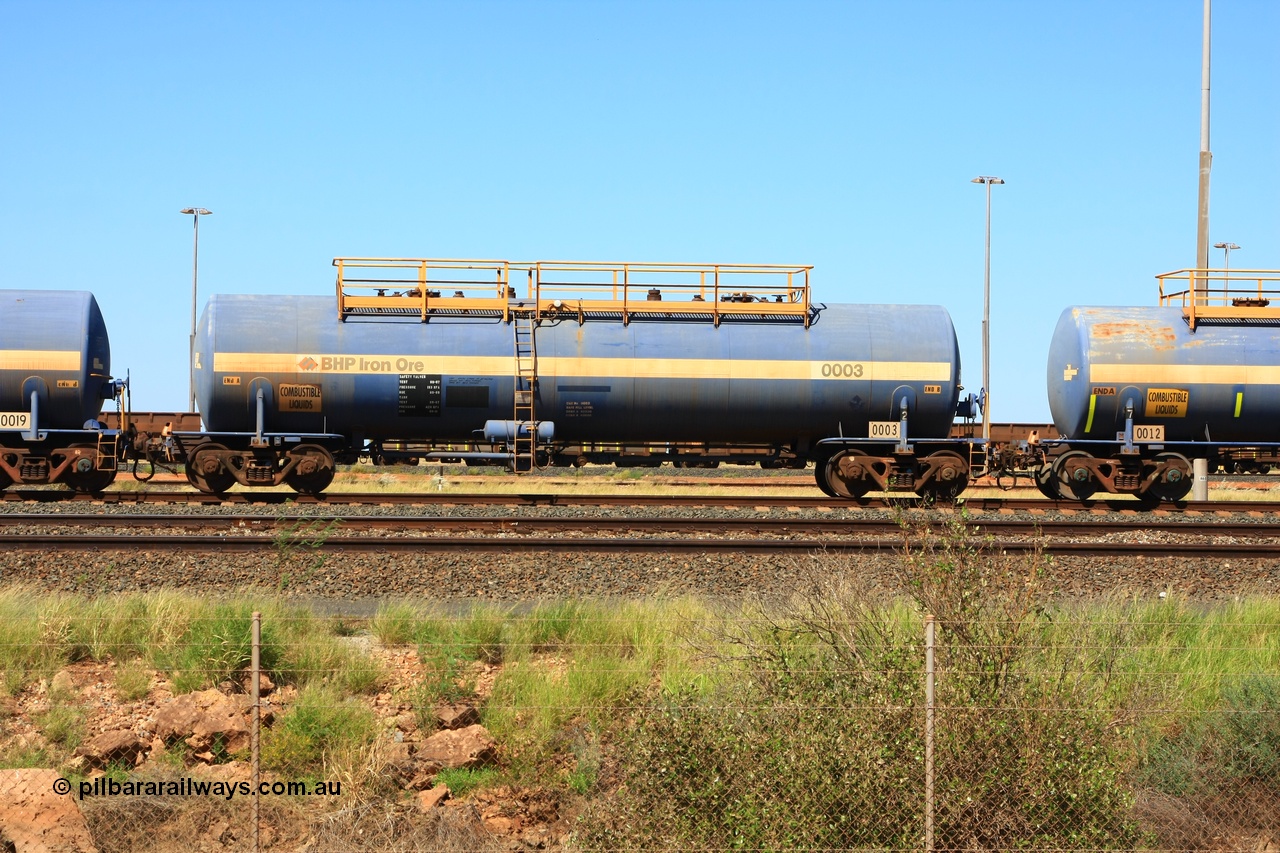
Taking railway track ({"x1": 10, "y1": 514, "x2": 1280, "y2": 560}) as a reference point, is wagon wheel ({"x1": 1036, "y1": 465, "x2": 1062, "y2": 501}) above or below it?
above

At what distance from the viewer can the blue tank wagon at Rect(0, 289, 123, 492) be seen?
20219 millimetres

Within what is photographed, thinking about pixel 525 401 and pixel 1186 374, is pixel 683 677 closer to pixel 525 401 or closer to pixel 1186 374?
pixel 525 401

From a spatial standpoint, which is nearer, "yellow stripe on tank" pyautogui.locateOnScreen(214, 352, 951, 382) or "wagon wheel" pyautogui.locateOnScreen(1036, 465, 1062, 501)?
"yellow stripe on tank" pyautogui.locateOnScreen(214, 352, 951, 382)

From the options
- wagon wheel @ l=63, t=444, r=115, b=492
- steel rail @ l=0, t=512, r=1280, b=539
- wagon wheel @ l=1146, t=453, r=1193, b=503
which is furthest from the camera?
wagon wheel @ l=1146, t=453, r=1193, b=503

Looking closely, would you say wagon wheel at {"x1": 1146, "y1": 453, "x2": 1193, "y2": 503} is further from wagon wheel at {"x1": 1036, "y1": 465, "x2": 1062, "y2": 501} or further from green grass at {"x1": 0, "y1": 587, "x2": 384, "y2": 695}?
green grass at {"x1": 0, "y1": 587, "x2": 384, "y2": 695}

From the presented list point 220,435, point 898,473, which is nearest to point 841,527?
point 898,473

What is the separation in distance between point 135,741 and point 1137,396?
1857 cm

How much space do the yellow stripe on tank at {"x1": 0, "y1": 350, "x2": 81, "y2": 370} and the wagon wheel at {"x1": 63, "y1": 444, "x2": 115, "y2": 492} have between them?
156 cm

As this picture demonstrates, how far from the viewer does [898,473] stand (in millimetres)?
20562

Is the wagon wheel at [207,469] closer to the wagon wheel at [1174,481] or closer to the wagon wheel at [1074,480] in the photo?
the wagon wheel at [1074,480]

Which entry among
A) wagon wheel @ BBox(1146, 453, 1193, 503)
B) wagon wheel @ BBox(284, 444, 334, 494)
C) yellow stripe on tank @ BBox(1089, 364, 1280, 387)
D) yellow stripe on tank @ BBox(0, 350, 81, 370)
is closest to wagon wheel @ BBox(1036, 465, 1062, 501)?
wagon wheel @ BBox(1146, 453, 1193, 503)

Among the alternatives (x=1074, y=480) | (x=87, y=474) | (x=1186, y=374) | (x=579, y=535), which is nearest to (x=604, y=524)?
(x=579, y=535)

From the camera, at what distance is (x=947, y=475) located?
20.3 meters

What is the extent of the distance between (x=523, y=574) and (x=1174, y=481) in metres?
14.2
